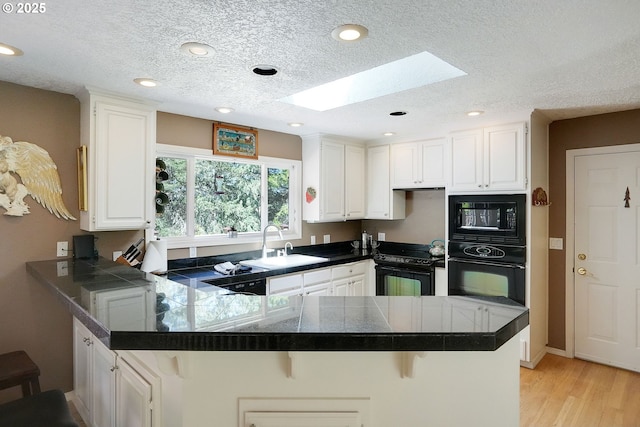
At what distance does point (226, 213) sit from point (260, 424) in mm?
2774

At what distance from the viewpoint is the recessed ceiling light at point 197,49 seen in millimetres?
1909

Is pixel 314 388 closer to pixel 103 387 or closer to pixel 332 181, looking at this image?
pixel 103 387

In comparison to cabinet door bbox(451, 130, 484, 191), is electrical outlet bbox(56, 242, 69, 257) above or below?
below

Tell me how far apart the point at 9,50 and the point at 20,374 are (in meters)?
1.83

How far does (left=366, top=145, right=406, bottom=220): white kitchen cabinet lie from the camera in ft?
15.2

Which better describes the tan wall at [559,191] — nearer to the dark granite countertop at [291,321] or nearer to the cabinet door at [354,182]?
the cabinet door at [354,182]

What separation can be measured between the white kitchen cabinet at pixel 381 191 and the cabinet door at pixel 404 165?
0.07 metres

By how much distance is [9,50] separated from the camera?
1992 millimetres

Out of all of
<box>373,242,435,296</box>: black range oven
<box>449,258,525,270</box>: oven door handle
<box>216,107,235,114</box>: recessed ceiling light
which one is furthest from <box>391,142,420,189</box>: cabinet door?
<box>216,107,235,114</box>: recessed ceiling light

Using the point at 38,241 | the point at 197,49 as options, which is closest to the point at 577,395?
the point at 197,49

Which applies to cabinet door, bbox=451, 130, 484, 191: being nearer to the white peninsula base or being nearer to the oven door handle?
the oven door handle

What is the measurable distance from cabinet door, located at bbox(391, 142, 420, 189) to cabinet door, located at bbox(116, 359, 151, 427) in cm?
347

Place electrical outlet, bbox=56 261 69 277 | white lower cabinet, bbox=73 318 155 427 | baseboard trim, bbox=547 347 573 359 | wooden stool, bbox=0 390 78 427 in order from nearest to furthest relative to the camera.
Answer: wooden stool, bbox=0 390 78 427 → white lower cabinet, bbox=73 318 155 427 → electrical outlet, bbox=56 261 69 277 → baseboard trim, bbox=547 347 573 359

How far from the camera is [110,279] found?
2.17 metres
